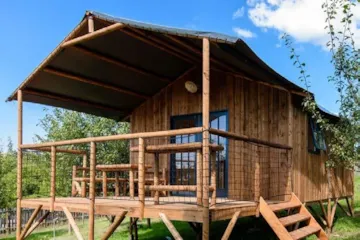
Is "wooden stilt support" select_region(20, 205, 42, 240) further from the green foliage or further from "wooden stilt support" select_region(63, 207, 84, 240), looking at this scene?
the green foliage

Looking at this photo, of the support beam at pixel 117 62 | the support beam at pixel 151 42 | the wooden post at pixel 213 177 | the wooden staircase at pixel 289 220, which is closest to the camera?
the wooden post at pixel 213 177

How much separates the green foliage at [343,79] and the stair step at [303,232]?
2227 mm

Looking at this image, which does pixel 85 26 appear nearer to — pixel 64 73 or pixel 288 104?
pixel 64 73

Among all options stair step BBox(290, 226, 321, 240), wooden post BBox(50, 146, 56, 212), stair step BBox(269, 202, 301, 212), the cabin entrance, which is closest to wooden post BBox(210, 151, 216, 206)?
stair step BBox(269, 202, 301, 212)

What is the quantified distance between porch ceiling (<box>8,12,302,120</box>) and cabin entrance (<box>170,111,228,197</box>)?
1.02 metres

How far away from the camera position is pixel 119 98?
9.41m

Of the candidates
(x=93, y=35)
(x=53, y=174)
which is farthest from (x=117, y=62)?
(x=53, y=174)

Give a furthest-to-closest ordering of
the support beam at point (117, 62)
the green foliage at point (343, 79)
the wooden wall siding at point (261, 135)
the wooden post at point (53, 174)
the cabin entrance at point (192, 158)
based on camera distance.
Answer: the green foliage at point (343, 79) < the cabin entrance at point (192, 158) < the wooden wall siding at point (261, 135) < the support beam at point (117, 62) < the wooden post at point (53, 174)

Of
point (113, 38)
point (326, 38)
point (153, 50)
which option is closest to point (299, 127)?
point (326, 38)

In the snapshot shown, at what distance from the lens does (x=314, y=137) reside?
833cm

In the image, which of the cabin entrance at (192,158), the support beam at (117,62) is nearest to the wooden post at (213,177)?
the cabin entrance at (192,158)

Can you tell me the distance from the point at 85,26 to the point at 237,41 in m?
3.15

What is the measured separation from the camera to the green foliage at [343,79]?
27.2ft

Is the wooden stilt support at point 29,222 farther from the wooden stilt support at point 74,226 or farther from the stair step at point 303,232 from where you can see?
the stair step at point 303,232
